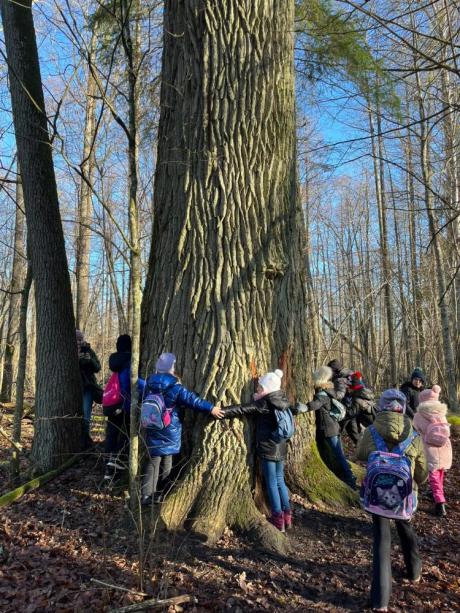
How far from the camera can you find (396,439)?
3488 mm

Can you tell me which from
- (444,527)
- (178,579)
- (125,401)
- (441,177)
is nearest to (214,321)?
(125,401)

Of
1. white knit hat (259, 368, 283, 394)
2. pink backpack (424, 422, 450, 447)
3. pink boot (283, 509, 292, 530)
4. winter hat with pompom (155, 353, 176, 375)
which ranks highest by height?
winter hat with pompom (155, 353, 176, 375)

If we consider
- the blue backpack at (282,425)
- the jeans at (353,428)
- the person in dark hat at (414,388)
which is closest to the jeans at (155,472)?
the blue backpack at (282,425)

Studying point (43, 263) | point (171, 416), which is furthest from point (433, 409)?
point (43, 263)

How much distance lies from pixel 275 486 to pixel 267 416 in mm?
620

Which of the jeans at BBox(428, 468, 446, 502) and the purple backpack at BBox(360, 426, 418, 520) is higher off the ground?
the purple backpack at BBox(360, 426, 418, 520)

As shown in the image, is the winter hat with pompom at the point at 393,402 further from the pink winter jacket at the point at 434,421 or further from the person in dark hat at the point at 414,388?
the person in dark hat at the point at 414,388

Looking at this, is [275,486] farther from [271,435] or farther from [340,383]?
[340,383]

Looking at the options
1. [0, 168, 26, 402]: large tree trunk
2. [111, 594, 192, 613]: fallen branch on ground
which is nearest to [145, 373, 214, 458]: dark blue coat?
[111, 594, 192, 613]: fallen branch on ground

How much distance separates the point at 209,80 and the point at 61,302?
310 centimetres

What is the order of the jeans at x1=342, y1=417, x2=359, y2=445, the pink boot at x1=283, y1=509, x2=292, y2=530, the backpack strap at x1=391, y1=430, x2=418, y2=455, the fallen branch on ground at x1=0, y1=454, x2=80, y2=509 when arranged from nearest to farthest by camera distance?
the backpack strap at x1=391, y1=430, x2=418, y2=455 → the pink boot at x1=283, y1=509, x2=292, y2=530 → the fallen branch on ground at x1=0, y1=454, x2=80, y2=509 → the jeans at x1=342, y1=417, x2=359, y2=445

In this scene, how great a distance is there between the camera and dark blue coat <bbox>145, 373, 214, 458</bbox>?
4.12m

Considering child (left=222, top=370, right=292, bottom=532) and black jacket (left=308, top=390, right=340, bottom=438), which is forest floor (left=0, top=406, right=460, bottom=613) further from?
black jacket (left=308, top=390, right=340, bottom=438)

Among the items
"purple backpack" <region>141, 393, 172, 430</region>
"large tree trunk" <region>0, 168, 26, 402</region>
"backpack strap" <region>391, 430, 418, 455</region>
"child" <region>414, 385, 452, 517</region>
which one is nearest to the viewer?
"backpack strap" <region>391, 430, 418, 455</region>
